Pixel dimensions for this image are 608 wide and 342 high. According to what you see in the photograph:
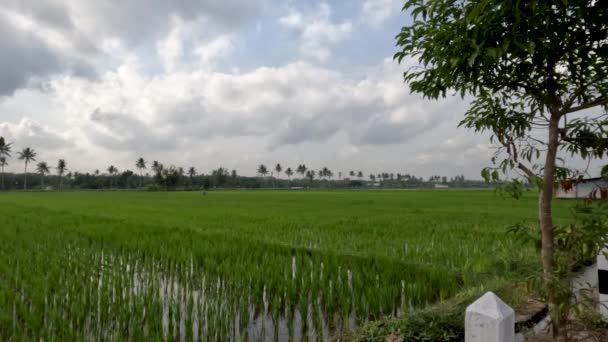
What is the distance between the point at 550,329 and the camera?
273cm

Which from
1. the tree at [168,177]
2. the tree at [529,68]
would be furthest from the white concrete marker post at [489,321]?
the tree at [168,177]

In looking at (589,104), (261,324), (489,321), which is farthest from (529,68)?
(261,324)

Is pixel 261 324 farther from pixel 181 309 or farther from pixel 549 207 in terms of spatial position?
pixel 549 207

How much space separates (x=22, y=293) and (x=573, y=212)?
596cm

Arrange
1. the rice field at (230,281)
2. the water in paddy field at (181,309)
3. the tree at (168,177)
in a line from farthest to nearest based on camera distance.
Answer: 1. the tree at (168,177)
2. the rice field at (230,281)
3. the water in paddy field at (181,309)

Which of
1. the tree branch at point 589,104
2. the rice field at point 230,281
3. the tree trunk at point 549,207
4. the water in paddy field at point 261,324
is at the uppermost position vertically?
the tree branch at point 589,104

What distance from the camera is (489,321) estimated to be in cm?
166

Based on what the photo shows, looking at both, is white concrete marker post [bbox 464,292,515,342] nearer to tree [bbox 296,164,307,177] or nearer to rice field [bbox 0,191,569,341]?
rice field [bbox 0,191,569,341]

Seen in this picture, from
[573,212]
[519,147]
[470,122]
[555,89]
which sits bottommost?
[573,212]

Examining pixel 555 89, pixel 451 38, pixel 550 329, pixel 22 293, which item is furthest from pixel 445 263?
pixel 22 293

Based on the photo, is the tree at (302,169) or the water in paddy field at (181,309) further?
the tree at (302,169)

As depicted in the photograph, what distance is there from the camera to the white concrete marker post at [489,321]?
1641 millimetres

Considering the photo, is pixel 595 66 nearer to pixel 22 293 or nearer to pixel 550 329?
pixel 550 329

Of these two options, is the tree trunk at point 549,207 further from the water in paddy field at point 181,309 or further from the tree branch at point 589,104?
the water in paddy field at point 181,309
